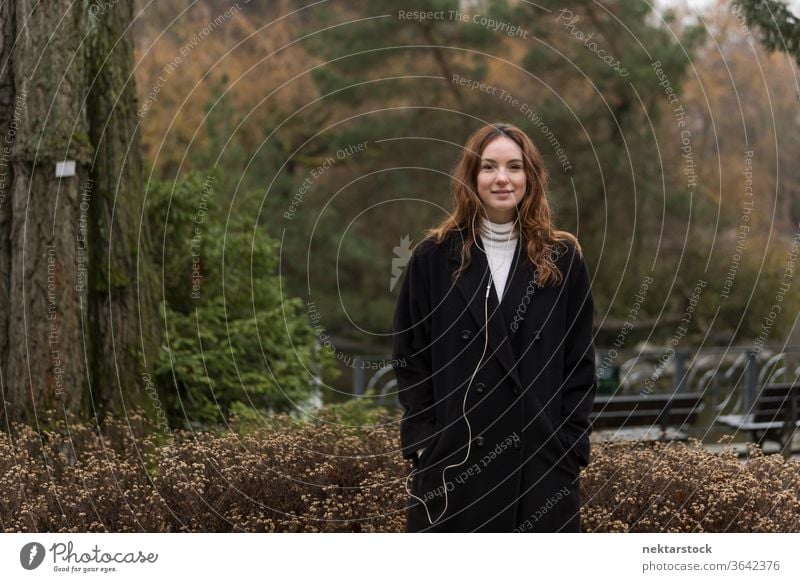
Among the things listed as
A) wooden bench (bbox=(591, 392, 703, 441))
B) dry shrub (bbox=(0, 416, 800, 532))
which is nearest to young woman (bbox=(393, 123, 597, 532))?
dry shrub (bbox=(0, 416, 800, 532))

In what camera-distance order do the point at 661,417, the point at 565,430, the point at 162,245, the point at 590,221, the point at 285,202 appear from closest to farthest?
the point at 565,430 < the point at 162,245 < the point at 661,417 < the point at 285,202 < the point at 590,221

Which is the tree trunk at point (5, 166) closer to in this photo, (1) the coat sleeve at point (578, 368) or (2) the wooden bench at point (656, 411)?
(1) the coat sleeve at point (578, 368)

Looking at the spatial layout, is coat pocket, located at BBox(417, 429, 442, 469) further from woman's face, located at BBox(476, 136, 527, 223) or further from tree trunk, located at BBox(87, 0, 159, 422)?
tree trunk, located at BBox(87, 0, 159, 422)

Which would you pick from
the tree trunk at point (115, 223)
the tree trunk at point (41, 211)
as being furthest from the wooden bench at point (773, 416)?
the tree trunk at point (41, 211)

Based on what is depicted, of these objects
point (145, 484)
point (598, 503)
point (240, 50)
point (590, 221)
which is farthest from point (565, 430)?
point (240, 50)

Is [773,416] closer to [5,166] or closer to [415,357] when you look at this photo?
[415,357]

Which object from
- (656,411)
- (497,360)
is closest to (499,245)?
(497,360)

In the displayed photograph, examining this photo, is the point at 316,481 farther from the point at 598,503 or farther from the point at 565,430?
the point at 565,430

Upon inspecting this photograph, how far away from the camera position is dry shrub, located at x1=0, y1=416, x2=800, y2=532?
5754 mm

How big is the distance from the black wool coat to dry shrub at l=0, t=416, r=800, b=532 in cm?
174

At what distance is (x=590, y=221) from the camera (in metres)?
22.2

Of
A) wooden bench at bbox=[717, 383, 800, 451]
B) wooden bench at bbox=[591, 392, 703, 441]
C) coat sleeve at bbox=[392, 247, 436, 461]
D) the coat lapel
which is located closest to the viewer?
the coat lapel

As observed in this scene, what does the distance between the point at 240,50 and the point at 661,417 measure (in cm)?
1758

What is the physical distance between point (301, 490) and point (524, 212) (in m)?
2.54
